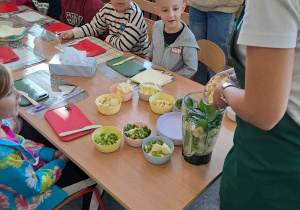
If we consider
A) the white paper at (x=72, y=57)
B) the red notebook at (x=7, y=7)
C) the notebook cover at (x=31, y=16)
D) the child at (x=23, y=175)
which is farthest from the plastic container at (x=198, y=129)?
the red notebook at (x=7, y=7)

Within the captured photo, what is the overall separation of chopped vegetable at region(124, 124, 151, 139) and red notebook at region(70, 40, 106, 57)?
2.64ft

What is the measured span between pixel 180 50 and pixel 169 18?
0.21m

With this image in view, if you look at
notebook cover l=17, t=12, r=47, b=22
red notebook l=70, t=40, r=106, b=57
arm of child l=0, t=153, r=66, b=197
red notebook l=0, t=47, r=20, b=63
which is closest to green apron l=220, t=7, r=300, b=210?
arm of child l=0, t=153, r=66, b=197

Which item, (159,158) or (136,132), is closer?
(159,158)

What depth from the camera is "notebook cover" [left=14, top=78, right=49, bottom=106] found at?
1318 millimetres

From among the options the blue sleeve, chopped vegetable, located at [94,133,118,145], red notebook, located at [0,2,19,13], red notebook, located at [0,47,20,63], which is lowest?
the blue sleeve

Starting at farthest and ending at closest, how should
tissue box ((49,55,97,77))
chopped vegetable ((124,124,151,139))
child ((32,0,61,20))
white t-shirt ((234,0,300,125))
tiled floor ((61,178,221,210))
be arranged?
child ((32,0,61,20)) → tiled floor ((61,178,221,210)) → tissue box ((49,55,97,77)) → chopped vegetable ((124,124,151,139)) → white t-shirt ((234,0,300,125))

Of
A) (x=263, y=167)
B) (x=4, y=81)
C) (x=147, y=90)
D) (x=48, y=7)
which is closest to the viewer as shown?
(x=263, y=167)

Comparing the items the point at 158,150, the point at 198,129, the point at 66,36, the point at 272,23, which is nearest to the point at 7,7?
the point at 66,36

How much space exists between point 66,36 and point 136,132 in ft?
3.77

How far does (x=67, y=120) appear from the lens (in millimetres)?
1200

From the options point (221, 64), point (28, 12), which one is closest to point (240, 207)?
point (221, 64)

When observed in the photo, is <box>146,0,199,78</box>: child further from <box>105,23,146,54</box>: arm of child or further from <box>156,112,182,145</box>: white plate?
<box>156,112,182,145</box>: white plate

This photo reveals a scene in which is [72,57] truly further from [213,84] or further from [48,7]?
[48,7]
